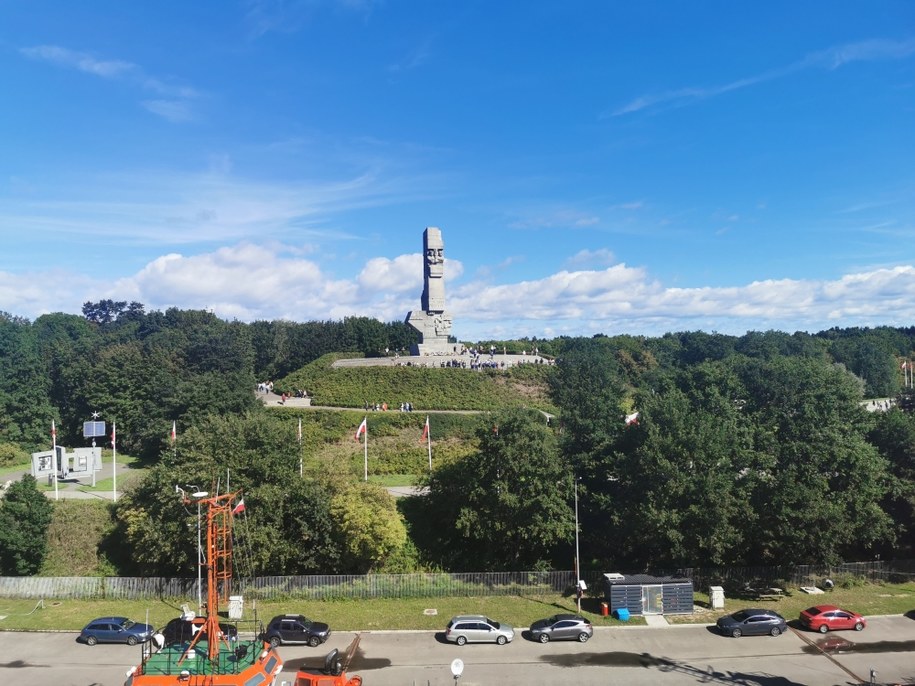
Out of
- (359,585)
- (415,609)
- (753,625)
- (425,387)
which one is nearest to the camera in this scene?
(753,625)

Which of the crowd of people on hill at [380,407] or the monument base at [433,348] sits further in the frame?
the monument base at [433,348]

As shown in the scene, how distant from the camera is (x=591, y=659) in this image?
21109mm

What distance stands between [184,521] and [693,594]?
22.5 meters

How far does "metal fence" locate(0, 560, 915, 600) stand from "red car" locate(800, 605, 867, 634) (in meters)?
4.85

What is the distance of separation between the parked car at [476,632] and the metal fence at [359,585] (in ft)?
15.9

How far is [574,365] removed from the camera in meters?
61.5

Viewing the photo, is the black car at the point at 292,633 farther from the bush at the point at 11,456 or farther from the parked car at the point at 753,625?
the bush at the point at 11,456

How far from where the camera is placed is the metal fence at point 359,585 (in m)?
27.2

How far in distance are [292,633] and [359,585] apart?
5.37 meters

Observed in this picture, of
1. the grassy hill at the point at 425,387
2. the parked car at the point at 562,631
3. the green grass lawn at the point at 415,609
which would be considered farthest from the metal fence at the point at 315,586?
the grassy hill at the point at 425,387

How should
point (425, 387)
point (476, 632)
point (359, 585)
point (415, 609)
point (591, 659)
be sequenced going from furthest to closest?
1. point (425, 387)
2. point (359, 585)
3. point (415, 609)
4. point (476, 632)
5. point (591, 659)

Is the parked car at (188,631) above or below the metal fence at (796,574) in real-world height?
above

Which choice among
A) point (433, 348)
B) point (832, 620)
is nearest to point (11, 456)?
point (433, 348)

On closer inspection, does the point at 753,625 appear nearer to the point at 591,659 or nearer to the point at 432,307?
the point at 591,659
